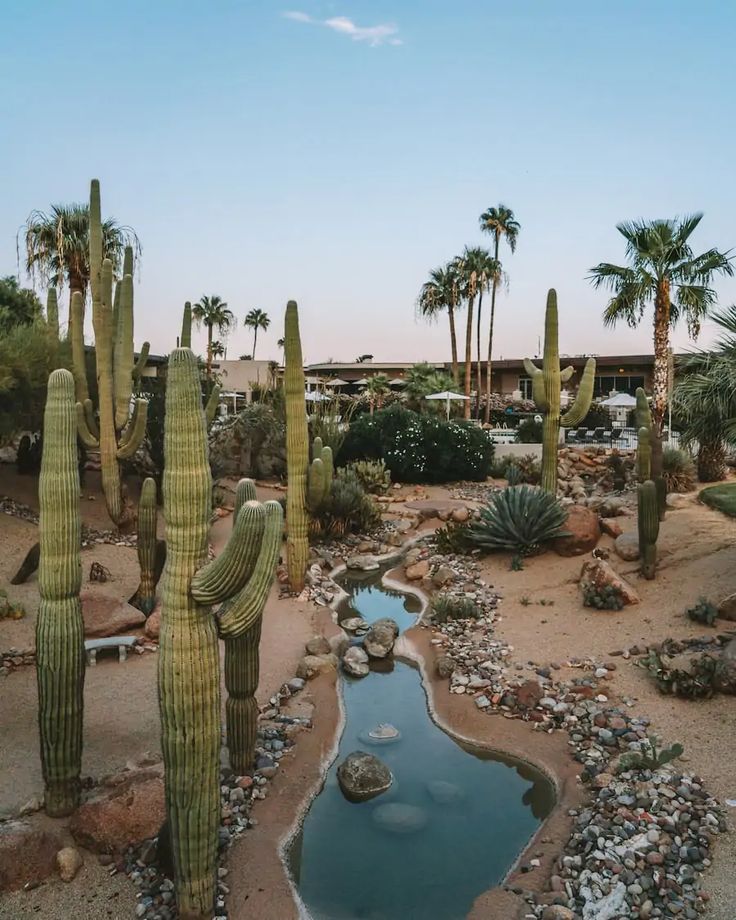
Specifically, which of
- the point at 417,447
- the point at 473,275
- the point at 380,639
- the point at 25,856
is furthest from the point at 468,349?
the point at 25,856

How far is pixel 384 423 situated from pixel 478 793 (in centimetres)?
1385

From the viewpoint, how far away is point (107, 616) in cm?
759

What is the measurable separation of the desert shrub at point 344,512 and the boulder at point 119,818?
27.2 ft

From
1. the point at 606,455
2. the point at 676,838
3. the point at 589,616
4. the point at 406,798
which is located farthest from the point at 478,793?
the point at 606,455

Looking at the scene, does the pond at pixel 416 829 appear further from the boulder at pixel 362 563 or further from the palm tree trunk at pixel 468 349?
the palm tree trunk at pixel 468 349

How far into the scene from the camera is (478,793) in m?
5.18

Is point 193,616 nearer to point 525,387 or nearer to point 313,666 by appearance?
point 313,666

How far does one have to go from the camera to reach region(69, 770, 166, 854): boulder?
4.04m

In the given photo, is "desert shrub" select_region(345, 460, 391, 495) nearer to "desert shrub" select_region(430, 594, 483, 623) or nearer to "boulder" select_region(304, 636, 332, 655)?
"desert shrub" select_region(430, 594, 483, 623)

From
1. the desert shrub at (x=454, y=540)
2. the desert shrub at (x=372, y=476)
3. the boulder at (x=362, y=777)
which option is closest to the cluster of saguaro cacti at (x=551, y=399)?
the desert shrub at (x=454, y=540)

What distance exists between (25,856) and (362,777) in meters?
2.33

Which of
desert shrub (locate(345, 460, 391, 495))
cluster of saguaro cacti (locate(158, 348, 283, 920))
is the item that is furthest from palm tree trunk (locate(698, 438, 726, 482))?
cluster of saguaro cacti (locate(158, 348, 283, 920))

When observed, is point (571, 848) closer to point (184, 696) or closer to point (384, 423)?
point (184, 696)

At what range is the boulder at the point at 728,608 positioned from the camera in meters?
7.09
